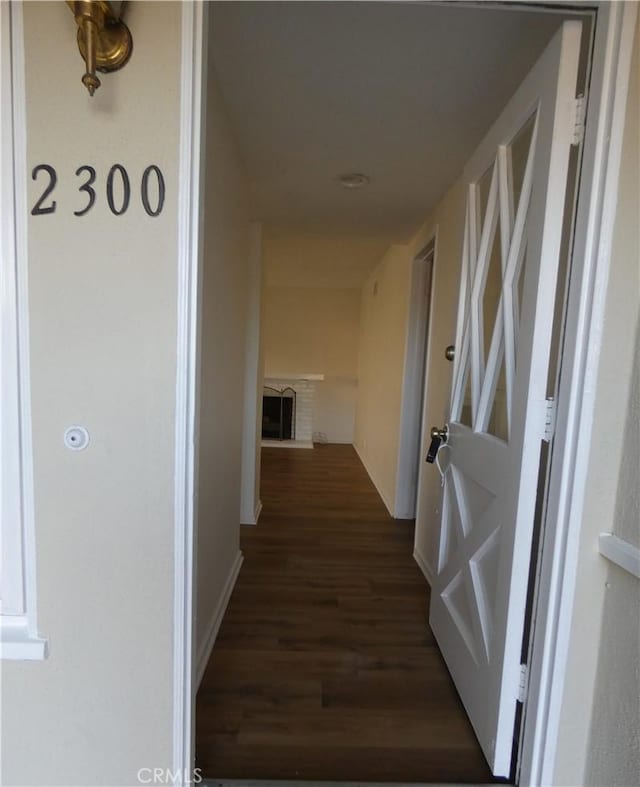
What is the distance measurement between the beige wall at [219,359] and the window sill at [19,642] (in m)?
0.53

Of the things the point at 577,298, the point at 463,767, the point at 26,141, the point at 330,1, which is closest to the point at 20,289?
the point at 26,141

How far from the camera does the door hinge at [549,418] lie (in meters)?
1.08

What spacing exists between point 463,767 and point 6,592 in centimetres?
144

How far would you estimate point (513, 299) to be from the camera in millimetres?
1289

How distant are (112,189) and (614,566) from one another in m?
1.51

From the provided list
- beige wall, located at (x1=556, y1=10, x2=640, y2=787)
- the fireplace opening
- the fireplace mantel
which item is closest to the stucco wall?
beige wall, located at (x1=556, y1=10, x2=640, y2=787)

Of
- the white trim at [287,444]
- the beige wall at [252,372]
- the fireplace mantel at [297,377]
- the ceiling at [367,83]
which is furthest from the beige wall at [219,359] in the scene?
the fireplace mantel at [297,377]

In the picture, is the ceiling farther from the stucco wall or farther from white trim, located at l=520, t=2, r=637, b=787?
the stucco wall

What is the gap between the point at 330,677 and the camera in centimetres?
162

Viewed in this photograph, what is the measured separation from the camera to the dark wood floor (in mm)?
1278

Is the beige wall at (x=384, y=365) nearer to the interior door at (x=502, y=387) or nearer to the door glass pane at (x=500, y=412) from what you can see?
the interior door at (x=502, y=387)

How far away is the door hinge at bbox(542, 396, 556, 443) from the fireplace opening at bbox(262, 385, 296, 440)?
17.3 ft

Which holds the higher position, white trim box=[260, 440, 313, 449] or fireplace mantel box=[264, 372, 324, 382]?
fireplace mantel box=[264, 372, 324, 382]

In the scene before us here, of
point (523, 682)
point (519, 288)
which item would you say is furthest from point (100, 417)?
point (523, 682)
